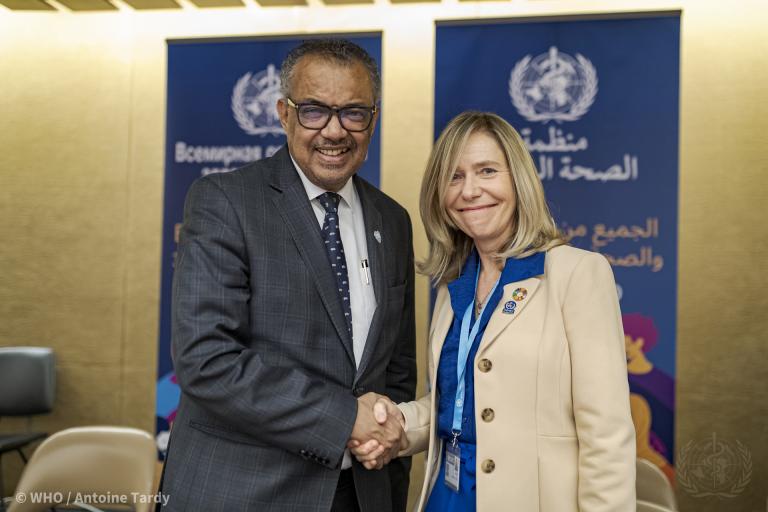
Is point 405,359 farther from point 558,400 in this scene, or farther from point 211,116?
point 211,116

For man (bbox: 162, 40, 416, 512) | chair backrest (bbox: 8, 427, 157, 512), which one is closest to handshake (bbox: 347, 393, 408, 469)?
man (bbox: 162, 40, 416, 512)

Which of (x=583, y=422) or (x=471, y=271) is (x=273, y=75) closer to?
(x=471, y=271)

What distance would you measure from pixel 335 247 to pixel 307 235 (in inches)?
4.5

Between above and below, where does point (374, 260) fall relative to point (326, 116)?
below

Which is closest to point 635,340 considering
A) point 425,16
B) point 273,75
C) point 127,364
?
point 425,16

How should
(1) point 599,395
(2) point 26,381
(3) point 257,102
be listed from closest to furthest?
1. (1) point 599,395
2. (3) point 257,102
3. (2) point 26,381

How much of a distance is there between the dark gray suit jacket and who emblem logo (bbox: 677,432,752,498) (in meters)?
3.48

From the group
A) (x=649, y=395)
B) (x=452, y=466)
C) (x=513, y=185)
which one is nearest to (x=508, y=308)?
(x=513, y=185)

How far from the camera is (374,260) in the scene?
2.24 metres

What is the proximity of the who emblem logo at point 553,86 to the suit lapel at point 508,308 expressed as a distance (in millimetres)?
3300

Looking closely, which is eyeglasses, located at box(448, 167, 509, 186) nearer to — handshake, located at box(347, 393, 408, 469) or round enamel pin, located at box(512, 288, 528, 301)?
round enamel pin, located at box(512, 288, 528, 301)

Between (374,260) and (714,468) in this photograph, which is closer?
(374,260)

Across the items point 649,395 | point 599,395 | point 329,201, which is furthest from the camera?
point 649,395

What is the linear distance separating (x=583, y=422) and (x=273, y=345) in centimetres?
81
